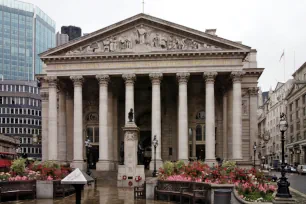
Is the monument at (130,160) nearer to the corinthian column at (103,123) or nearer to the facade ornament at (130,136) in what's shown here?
the facade ornament at (130,136)

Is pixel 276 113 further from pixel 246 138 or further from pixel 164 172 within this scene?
pixel 164 172

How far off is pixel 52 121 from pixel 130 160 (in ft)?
74.4

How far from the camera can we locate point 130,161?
38.5 meters

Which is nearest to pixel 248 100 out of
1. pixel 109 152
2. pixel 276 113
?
pixel 109 152

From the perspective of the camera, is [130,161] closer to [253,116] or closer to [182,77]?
[182,77]

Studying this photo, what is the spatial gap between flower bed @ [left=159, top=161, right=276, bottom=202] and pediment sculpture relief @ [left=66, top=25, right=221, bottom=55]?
2521cm

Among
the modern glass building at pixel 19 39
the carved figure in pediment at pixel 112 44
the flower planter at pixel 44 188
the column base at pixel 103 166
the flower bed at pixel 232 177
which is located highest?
the modern glass building at pixel 19 39

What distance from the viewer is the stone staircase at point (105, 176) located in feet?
163

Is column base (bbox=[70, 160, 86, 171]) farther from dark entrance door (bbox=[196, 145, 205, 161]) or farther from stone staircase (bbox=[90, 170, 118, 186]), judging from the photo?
dark entrance door (bbox=[196, 145, 205, 161])

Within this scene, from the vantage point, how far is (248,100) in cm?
6475

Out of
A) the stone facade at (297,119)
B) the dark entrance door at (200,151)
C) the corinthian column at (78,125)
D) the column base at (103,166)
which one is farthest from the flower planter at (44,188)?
the stone facade at (297,119)

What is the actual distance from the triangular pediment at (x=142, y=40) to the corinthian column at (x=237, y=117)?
3.48 meters

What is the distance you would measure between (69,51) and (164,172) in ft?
100

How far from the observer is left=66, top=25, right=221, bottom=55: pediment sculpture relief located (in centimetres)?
Answer: 5700
